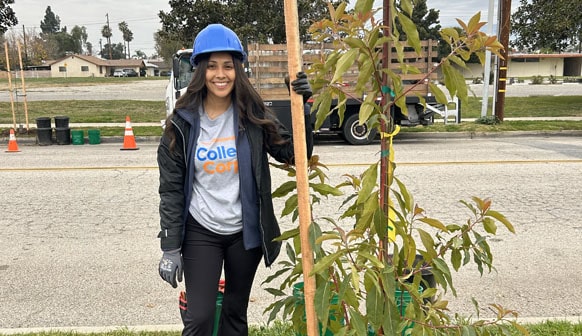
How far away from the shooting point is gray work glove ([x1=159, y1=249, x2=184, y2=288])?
253 centimetres

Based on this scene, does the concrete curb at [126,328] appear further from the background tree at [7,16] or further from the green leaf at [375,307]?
the background tree at [7,16]

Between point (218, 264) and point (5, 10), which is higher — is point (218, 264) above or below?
below

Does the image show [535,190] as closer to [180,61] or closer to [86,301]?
[86,301]

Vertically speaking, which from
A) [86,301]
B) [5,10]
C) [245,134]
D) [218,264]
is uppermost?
[5,10]

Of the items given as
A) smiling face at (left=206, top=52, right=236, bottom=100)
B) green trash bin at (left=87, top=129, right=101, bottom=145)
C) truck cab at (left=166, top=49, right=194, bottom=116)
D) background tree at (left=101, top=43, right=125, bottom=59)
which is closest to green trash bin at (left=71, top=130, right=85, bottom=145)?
green trash bin at (left=87, top=129, right=101, bottom=145)

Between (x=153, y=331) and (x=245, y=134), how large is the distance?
66.9 inches

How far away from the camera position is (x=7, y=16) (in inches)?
637

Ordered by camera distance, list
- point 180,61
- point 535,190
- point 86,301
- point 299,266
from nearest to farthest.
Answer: point 299,266 → point 86,301 → point 535,190 → point 180,61

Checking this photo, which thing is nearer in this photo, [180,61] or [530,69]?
[180,61]

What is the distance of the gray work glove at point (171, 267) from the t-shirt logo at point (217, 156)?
422mm

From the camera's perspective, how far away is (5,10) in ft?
52.6

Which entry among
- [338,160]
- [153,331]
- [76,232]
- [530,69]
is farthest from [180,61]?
[530,69]

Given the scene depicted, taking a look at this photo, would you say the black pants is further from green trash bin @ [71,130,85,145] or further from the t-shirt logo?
green trash bin @ [71,130,85,145]

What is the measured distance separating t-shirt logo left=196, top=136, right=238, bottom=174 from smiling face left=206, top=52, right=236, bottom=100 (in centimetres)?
23
